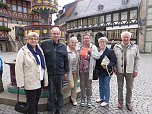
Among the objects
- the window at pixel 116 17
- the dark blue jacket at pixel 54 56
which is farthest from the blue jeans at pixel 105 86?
the window at pixel 116 17

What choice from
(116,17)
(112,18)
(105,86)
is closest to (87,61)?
(105,86)

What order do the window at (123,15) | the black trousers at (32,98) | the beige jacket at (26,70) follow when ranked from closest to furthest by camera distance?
the beige jacket at (26,70) < the black trousers at (32,98) < the window at (123,15)

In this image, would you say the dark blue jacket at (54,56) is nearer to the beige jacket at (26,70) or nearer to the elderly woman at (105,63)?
the beige jacket at (26,70)

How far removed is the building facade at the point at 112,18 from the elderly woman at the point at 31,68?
48.7ft

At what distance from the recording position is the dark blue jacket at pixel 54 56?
3295 millimetres

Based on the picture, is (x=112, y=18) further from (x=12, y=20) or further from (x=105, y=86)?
(x=105, y=86)

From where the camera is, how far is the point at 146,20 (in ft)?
71.5

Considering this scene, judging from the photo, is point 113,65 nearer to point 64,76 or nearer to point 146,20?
point 64,76

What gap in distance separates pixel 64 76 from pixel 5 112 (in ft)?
5.15

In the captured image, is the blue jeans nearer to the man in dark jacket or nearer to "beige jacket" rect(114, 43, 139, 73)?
"beige jacket" rect(114, 43, 139, 73)

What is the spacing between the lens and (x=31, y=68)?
118 inches

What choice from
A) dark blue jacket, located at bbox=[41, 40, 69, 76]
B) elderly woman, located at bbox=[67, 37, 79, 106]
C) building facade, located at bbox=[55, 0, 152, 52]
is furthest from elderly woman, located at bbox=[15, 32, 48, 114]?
building facade, located at bbox=[55, 0, 152, 52]

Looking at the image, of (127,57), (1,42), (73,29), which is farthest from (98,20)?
(127,57)

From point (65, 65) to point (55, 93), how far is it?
2.10 ft
